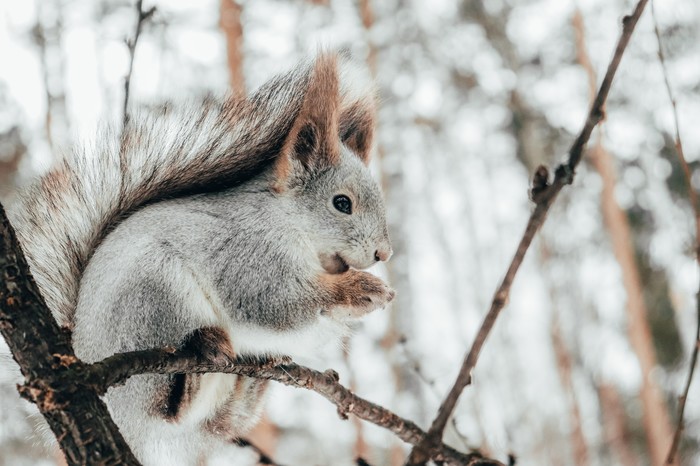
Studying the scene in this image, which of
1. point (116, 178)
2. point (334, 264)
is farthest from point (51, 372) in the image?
point (334, 264)

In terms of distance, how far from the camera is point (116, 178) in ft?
4.87

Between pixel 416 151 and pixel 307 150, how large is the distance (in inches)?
279

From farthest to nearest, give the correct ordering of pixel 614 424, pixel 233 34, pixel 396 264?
1. pixel 614 424
2. pixel 233 34
3. pixel 396 264

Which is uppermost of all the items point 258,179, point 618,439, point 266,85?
point 618,439

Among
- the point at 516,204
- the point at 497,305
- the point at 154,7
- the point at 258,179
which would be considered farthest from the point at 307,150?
the point at 516,204

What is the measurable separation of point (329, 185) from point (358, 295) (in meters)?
0.29

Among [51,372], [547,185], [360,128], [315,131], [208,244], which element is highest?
[360,128]

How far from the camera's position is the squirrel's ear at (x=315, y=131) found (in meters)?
1.61

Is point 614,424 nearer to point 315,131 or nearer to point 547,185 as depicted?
point 315,131

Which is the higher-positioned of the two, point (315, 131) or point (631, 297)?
point (631, 297)

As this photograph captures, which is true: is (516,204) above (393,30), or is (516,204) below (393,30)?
above

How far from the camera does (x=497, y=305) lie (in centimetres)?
68

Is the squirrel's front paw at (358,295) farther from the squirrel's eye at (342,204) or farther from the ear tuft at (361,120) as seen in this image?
the ear tuft at (361,120)

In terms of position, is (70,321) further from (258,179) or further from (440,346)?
(440,346)
